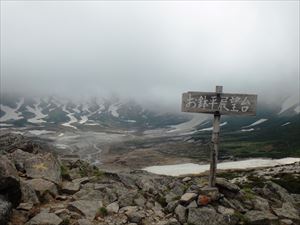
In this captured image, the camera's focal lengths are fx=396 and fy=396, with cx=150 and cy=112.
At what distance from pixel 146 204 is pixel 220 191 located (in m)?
4.02

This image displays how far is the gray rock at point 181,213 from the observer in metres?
18.6

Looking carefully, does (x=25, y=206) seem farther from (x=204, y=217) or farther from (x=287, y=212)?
(x=287, y=212)

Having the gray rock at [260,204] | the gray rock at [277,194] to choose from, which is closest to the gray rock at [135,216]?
the gray rock at [260,204]

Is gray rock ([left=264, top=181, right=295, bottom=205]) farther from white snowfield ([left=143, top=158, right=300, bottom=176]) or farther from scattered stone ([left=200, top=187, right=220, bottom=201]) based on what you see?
white snowfield ([left=143, top=158, right=300, bottom=176])

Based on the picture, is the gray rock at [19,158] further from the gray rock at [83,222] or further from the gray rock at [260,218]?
the gray rock at [260,218]

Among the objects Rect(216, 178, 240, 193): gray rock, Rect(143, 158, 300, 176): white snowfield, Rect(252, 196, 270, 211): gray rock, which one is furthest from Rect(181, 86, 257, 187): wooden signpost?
Rect(143, 158, 300, 176): white snowfield

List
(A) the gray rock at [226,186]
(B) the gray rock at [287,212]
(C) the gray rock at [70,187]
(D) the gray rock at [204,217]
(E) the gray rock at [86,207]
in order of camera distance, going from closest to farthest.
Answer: (D) the gray rock at [204,217]
(E) the gray rock at [86,207]
(B) the gray rock at [287,212]
(A) the gray rock at [226,186]
(C) the gray rock at [70,187]

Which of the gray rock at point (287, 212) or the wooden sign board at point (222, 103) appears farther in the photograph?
the wooden sign board at point (222, 103)

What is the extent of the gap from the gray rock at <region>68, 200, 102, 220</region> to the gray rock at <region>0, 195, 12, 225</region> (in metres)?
3.33

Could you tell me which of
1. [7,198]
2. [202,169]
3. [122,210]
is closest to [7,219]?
[7,198]

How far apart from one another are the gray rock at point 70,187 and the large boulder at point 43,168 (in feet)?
1.50

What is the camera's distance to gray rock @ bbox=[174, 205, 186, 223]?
733 inches

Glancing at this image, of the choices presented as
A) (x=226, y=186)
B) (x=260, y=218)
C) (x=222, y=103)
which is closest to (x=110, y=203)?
(x=226, y=186)

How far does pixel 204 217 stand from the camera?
18.5 metres
